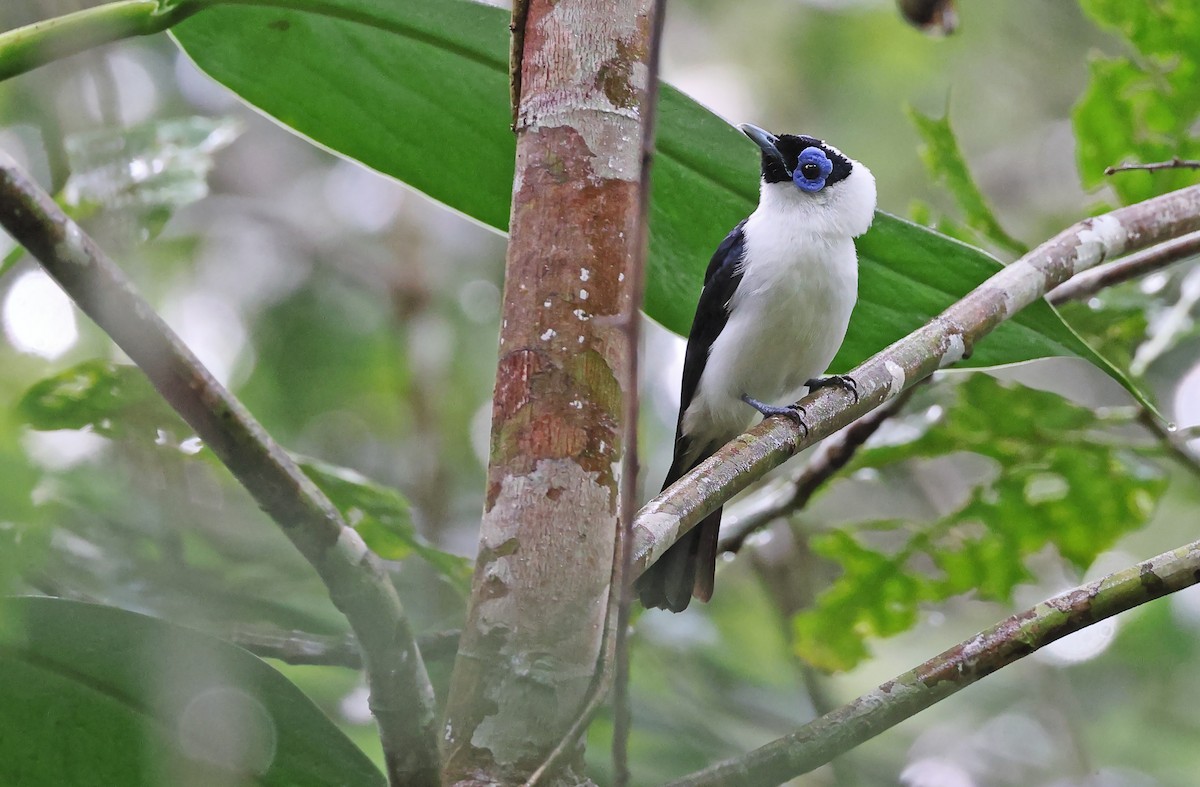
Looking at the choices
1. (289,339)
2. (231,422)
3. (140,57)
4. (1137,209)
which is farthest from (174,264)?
(231,422)

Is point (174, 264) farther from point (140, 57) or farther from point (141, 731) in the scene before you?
point (141, 731)

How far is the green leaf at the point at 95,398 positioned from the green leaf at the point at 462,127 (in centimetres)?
67

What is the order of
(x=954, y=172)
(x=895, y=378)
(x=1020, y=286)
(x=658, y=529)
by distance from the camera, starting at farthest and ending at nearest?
(x=954, y=172)
(x=1020, y=286)
(x=895, y=378)
(x=658, y=529)

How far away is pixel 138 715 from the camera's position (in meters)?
1.70

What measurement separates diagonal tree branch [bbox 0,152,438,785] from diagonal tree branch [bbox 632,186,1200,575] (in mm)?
337

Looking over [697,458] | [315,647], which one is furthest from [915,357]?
[697,458]

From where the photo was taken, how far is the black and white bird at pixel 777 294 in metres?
3.12

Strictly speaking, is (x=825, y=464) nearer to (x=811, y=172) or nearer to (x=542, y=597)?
(x=811, y=172)

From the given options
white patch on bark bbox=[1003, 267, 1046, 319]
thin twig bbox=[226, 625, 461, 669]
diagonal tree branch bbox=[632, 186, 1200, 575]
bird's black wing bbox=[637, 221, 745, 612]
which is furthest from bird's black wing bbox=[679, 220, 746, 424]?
thin twig bbox=[226, 625, 461, 669]

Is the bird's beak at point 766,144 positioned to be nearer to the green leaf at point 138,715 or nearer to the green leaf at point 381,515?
the green leaf at point 381,515

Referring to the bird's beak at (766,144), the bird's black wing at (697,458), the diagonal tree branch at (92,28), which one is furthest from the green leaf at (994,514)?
the diagonal tree branch at (92,28)

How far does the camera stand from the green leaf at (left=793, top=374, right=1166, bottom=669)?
3.17 metres

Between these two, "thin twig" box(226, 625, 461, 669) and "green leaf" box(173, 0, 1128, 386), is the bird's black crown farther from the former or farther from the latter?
"thin twig" box(226, 625, 461, 669)

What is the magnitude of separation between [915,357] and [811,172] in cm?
146
